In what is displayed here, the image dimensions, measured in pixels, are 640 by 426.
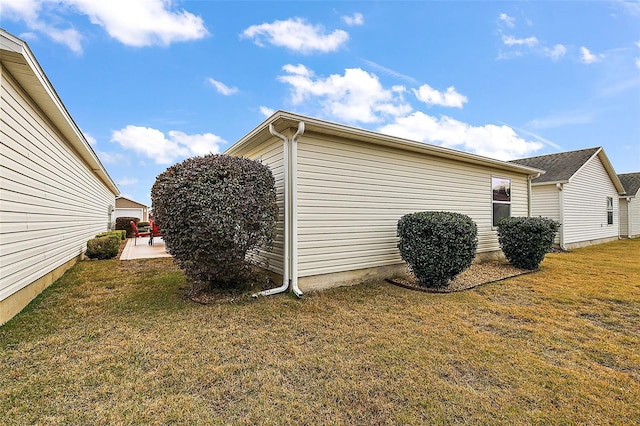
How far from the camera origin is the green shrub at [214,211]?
428 cm

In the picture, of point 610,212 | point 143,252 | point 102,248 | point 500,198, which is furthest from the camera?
point 610,212

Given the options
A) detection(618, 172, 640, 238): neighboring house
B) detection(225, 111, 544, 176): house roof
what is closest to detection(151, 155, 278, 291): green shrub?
detection(225, 111, 544, 176): house roof

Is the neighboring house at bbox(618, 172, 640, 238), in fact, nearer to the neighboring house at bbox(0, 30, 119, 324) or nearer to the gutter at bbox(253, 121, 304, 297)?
the gutter at bbox(253, 121, 304, 297)

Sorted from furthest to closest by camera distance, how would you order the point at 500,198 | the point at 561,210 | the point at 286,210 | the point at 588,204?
the point at 588,204 → the point at 561,210 → the point at 500,198 → the point at 286,210

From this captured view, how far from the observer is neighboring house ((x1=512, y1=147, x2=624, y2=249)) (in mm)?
11938

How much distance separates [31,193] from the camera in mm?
4570

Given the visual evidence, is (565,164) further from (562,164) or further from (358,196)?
(358,196)

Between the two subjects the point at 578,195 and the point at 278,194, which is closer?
the point at 278,194

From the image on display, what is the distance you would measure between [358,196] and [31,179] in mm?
5345

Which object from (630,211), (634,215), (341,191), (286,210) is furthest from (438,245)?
(634,215)

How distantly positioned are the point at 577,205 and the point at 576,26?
24.2 feet

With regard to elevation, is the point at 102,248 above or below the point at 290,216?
below

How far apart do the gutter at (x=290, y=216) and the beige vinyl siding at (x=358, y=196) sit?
0.14 meters

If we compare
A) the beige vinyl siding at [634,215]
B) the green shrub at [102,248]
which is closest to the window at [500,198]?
the green shrub at [102,248]
